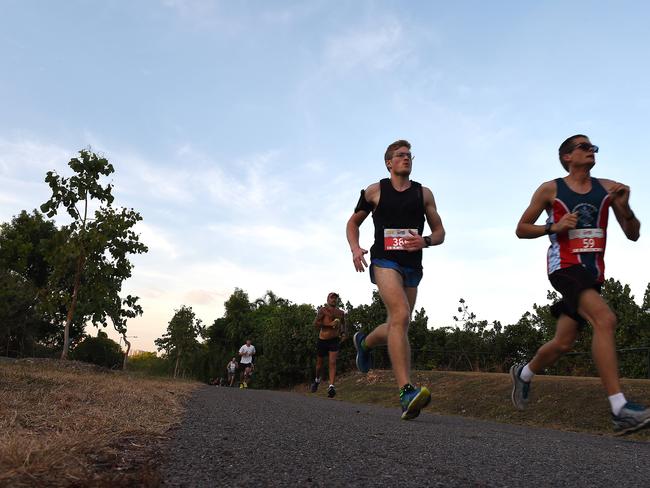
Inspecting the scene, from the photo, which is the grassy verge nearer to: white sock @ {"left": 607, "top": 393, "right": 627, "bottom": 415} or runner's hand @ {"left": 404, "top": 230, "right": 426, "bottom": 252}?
white sock @ {"left": 607, "top": 393, "right": 627, "bottom": 415}

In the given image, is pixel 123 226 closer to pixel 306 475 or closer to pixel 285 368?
pixel 285 368

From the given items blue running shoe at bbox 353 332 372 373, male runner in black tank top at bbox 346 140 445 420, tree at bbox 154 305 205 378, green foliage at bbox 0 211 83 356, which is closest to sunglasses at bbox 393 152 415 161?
male runner in black tank top at bbox 346 140 445 420

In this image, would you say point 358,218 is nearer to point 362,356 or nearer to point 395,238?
point 395,238

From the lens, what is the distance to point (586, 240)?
4324 mm

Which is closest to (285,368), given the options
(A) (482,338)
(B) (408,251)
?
(A) (482,338)

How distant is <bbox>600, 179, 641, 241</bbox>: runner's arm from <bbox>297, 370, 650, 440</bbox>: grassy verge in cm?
219

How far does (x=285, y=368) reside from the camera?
24.0 meters

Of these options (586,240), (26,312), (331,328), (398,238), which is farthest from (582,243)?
(26,312)

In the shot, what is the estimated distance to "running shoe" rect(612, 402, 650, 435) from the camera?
380 centimetres

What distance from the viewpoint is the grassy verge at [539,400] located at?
6.45 metres

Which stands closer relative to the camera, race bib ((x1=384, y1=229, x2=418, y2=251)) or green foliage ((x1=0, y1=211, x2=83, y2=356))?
race bib ((x1=384, y1=229, x2=418, y2=251))

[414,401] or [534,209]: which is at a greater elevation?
[534,209]

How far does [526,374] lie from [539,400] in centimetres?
275

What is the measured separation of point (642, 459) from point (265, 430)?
2.10 meters
